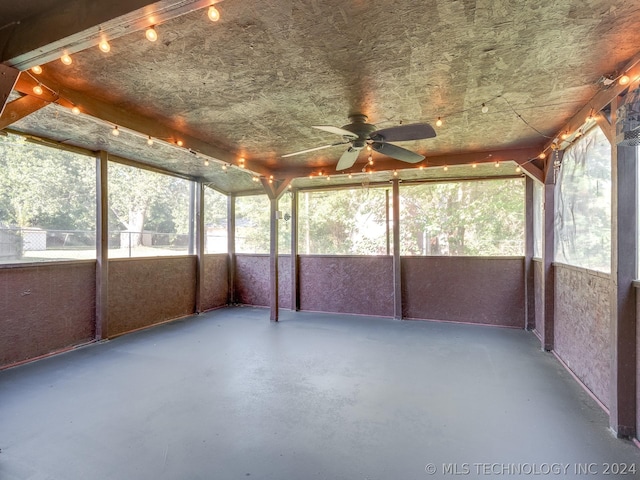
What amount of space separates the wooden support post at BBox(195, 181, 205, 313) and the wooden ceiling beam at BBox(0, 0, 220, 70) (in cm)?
443

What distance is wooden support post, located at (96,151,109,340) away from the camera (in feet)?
14.7

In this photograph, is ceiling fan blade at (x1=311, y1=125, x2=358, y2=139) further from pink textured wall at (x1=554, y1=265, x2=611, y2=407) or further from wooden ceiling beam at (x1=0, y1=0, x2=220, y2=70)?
pink textured wall at (x1=554, y1=265, x2=611, y2=407)

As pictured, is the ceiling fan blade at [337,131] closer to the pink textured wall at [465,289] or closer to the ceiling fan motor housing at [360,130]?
the ceiling fan motor housing at [360,130]

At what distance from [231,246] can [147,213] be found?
215 cm

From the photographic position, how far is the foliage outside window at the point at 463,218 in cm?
548

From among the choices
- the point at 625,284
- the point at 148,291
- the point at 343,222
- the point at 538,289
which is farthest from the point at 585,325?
the point at 148,291

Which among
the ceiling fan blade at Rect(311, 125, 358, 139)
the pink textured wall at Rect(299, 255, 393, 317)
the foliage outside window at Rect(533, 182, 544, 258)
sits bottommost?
the pink textured wall at Rect(299, 255, 393, 317)

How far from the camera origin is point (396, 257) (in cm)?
597

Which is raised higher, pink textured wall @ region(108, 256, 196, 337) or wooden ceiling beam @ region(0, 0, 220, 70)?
wooden ceiling beam @ region(0, 0, 220, 70)

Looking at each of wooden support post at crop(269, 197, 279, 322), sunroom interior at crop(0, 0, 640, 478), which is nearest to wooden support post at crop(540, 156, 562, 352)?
sunroom interior at crop(0, 0, 640, 478)

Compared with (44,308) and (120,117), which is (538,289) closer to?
(120,117)

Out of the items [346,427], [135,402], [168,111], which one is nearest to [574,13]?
[346,427]

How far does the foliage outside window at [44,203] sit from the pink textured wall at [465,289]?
5134 millimetres

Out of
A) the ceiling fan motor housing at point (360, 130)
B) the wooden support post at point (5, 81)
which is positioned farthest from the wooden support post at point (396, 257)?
the wooden support post at point (5, 81)
